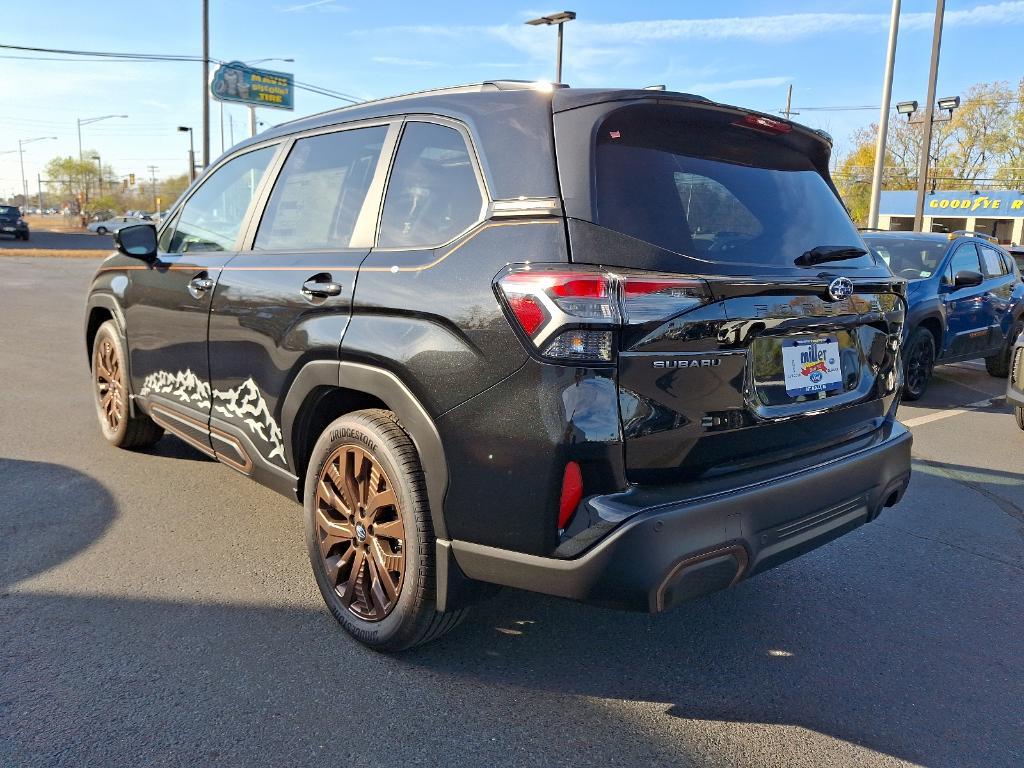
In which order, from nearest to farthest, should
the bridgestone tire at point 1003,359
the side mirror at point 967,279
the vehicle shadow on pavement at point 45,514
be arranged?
the vehicle shadow on pavement at point 45,514 < the side mirror at point 967,279 < the bridgestone tire at point 1003,359

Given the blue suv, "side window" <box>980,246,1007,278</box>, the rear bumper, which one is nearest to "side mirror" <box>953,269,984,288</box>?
the blue suv

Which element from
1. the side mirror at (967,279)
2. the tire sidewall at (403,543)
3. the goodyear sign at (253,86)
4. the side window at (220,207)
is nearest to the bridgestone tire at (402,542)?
the tire sidewall at (403,543)

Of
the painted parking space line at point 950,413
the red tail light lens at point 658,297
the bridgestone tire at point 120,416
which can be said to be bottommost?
the painted parking space line at point 950,413

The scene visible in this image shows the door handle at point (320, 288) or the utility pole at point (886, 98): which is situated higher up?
the utility pole at point (886, 98)

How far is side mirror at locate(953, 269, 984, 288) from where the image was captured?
26.8 ft

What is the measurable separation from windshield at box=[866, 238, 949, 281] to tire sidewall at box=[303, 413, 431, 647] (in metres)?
7.05

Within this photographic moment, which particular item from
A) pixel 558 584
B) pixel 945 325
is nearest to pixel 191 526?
pixel 558 584

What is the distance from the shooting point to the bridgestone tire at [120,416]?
16.0 ft

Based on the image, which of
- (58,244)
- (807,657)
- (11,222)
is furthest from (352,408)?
(11,222)

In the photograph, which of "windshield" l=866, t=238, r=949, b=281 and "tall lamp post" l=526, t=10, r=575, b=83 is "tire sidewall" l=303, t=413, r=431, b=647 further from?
"tall lamp post" l=526, t=10, r=575, b=83

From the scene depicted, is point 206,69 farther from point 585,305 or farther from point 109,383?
point 585,305

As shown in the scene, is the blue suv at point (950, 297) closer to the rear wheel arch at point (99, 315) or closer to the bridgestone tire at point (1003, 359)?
the bridgestone tire at point (1003, 359)

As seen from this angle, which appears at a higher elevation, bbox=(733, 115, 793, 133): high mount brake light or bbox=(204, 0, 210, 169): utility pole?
bbox=(204, 0, 210, 169): utility pole

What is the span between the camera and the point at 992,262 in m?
9.28
